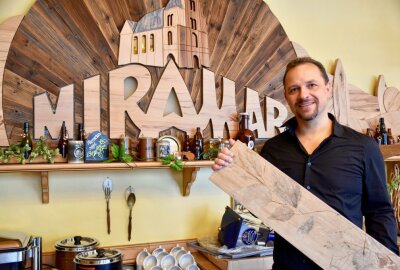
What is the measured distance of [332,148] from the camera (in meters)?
1.37

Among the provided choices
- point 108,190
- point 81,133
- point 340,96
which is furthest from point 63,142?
point 340,96

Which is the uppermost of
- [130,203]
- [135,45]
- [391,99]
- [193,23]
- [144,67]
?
[193,23]

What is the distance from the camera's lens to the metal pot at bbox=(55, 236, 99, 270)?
179 centimetres

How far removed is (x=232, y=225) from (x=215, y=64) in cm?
99

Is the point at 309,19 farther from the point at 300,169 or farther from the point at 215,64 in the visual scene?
the point at 300,169

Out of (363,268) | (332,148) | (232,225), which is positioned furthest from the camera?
(232,225)

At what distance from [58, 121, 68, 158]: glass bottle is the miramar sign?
0.09 feet

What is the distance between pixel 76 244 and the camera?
1833mm

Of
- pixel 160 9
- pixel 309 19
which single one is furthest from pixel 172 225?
pixel 309 19

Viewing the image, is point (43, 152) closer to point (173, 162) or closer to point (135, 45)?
point (173, 162)

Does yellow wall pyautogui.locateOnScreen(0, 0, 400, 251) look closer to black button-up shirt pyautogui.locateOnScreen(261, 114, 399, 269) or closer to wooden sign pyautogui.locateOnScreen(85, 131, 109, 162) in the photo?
wooden sign pyautogui.locateOnScreen(85, 131, 109, 162)

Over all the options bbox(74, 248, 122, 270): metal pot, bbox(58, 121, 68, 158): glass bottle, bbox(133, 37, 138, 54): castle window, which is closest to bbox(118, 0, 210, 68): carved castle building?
bbox(133, 37, 138, 54): castle window

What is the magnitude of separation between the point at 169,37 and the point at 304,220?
4.47 ft

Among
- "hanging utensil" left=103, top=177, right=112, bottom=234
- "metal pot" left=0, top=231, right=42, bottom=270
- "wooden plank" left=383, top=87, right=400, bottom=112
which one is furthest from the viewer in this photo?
"wooden plank" left=383, top=87, right=400, bottom=112
